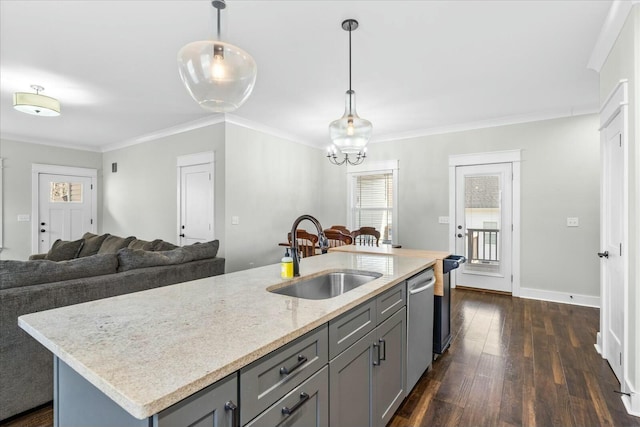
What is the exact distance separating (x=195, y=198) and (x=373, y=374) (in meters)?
4.19

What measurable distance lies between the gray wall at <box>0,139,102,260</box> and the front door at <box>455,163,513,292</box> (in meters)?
7.51

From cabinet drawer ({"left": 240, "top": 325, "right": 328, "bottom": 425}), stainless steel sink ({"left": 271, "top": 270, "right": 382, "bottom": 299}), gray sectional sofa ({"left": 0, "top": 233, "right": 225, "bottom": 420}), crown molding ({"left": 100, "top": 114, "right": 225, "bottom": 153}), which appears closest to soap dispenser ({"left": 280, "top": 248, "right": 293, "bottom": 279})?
stainless steel sink ({"left": 271, "top": 270, "right": 382, "bottom": 299})

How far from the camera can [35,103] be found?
3379 millimetres

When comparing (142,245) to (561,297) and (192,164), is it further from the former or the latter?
(561,297)

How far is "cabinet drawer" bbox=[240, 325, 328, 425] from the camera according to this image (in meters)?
0.91

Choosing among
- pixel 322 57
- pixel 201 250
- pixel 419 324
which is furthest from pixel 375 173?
pixel 419 324

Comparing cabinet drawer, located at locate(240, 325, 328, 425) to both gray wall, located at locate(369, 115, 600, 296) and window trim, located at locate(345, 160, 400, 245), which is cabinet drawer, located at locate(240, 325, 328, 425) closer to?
gray wall, located at locate(369, 115, 600, 296)

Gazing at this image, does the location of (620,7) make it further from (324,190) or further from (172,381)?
(324,190)

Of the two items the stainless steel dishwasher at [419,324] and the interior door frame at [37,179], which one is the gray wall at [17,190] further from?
the stainless steel dishwasher at [419,324]

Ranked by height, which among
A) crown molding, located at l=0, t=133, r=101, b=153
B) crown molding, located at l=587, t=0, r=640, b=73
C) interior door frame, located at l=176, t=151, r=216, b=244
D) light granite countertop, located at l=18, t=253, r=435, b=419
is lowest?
light granite countertop, located at l=18, t=253, r=435, b=419

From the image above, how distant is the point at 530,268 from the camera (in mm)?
4543

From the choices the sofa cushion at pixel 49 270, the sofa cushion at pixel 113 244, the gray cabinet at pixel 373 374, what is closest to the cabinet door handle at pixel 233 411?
the gray cabinet at pixel 373 374

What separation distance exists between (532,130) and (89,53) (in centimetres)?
532

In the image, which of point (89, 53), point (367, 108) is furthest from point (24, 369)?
point (367, 108)
